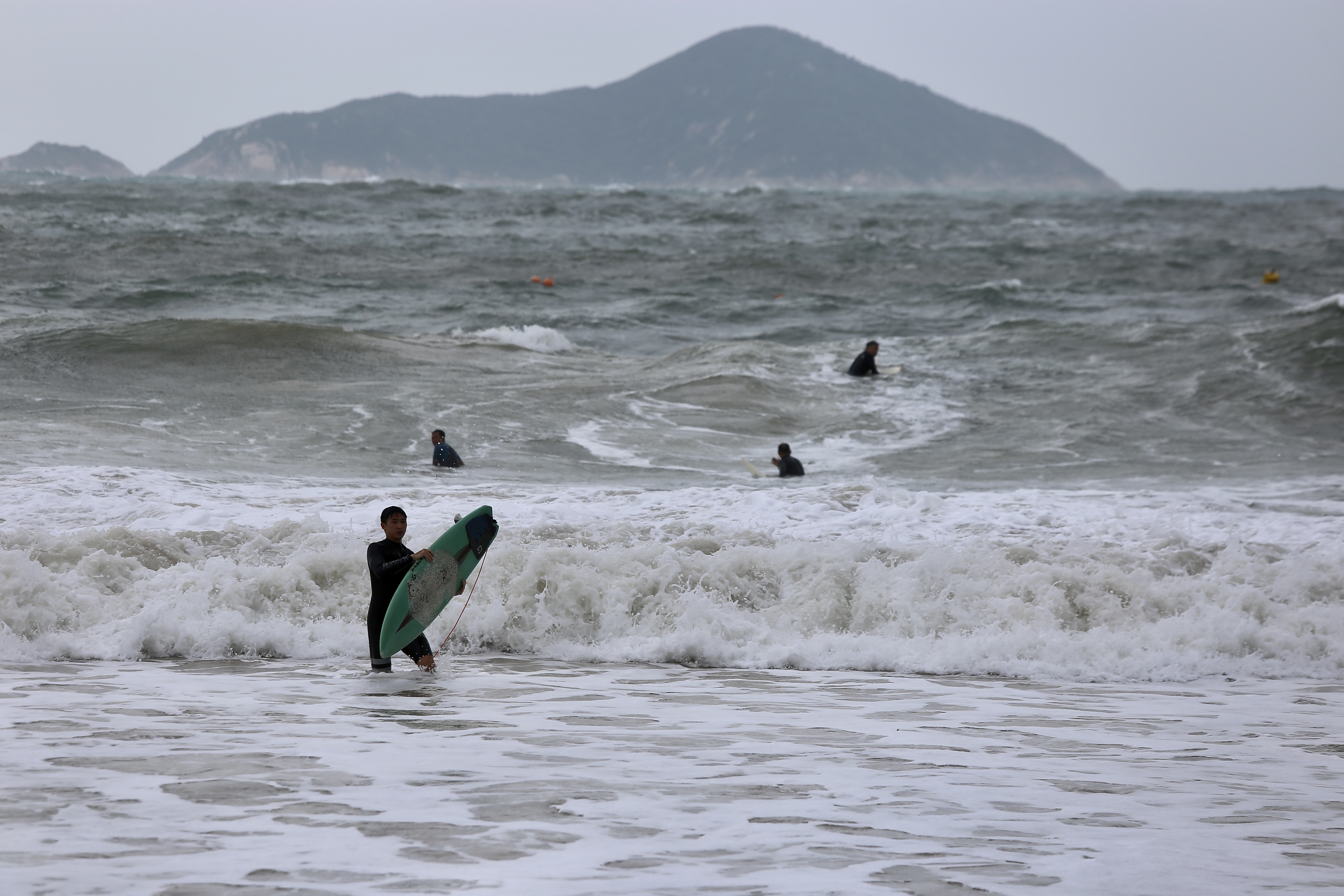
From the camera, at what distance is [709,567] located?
815cm

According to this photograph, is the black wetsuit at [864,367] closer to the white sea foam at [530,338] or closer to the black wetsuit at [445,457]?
the white sea foam at [530,338]

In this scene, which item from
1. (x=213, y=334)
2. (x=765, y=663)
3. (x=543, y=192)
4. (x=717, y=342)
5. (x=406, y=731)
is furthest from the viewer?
(x=543, y=192)

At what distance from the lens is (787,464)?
39.8ft

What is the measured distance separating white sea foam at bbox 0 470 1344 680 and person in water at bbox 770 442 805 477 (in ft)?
8.32

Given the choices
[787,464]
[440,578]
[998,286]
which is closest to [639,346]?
[787,464]

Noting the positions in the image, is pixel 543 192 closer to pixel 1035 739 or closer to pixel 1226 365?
pixel 1226 365

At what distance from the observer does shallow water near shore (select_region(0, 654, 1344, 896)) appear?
3561 mm

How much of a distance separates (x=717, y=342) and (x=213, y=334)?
30.6 ft

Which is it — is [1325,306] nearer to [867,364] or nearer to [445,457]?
[867,364]

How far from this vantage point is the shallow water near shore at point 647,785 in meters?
3.56

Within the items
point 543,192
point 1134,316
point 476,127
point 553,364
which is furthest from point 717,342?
point 476,127

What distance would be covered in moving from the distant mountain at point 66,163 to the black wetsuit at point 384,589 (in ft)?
238

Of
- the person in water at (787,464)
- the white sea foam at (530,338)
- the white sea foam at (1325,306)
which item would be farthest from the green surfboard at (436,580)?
the white sea foam at (1325,306)

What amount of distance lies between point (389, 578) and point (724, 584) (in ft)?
8.57
